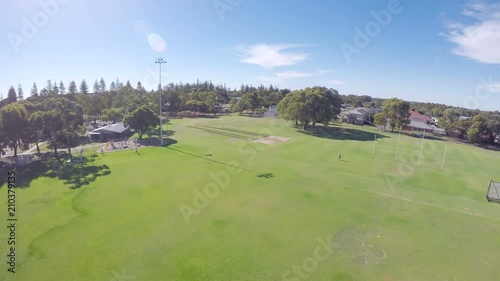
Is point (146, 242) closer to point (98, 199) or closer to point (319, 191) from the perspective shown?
point (98, 199)

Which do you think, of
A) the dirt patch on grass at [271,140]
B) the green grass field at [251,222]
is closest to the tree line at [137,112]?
the green grass field at [251,222]

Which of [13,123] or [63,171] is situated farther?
[13,123]

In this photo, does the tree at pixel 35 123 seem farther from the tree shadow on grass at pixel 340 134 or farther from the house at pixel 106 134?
the tree shadow on grass at pixel 340 134

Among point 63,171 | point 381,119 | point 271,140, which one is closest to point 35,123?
point 63,171

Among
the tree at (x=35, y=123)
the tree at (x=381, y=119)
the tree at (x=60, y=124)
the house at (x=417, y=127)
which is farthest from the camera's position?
the house at (x=417, y=127)

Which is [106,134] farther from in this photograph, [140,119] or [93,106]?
[93,106]

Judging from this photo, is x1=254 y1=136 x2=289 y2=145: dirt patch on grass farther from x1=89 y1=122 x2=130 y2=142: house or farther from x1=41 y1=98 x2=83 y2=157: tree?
x1=41 y1=98 x2=83 y2=157: tree

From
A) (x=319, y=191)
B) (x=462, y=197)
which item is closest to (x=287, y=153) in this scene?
(x=319, y=191)
